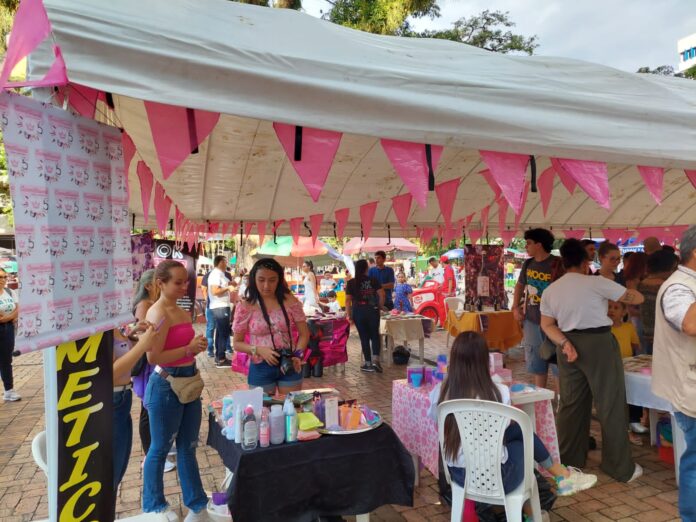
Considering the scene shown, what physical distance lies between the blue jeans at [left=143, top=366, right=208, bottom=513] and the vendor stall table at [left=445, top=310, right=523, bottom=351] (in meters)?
5.19

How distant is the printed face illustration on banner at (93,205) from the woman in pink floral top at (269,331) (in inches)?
65.9

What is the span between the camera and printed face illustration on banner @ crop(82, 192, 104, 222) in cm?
170

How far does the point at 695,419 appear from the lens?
2336mm

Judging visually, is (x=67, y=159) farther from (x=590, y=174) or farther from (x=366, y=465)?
(x=590, y=174)

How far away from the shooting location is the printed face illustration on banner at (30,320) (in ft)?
4.52

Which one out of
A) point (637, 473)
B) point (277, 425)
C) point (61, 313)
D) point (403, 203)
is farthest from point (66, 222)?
point (637, 473)

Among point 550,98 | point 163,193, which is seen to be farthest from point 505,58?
point 163,193

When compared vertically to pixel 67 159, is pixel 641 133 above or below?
above

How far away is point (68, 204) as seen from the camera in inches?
63.7

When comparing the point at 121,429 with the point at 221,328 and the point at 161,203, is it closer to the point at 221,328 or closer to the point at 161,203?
the point at 161,203

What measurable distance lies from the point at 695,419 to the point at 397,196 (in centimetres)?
325

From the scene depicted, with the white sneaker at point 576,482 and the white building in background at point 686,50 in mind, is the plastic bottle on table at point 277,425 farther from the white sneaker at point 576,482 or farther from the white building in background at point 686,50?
the white building in background at point 686,50

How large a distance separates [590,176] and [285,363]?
2292 mm

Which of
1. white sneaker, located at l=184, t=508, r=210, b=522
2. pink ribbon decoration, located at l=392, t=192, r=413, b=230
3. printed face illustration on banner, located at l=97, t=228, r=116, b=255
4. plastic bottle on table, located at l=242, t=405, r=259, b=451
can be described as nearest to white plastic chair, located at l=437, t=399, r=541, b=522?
plastic bottle on table, located at l=242, t=405, r=259, b=451
